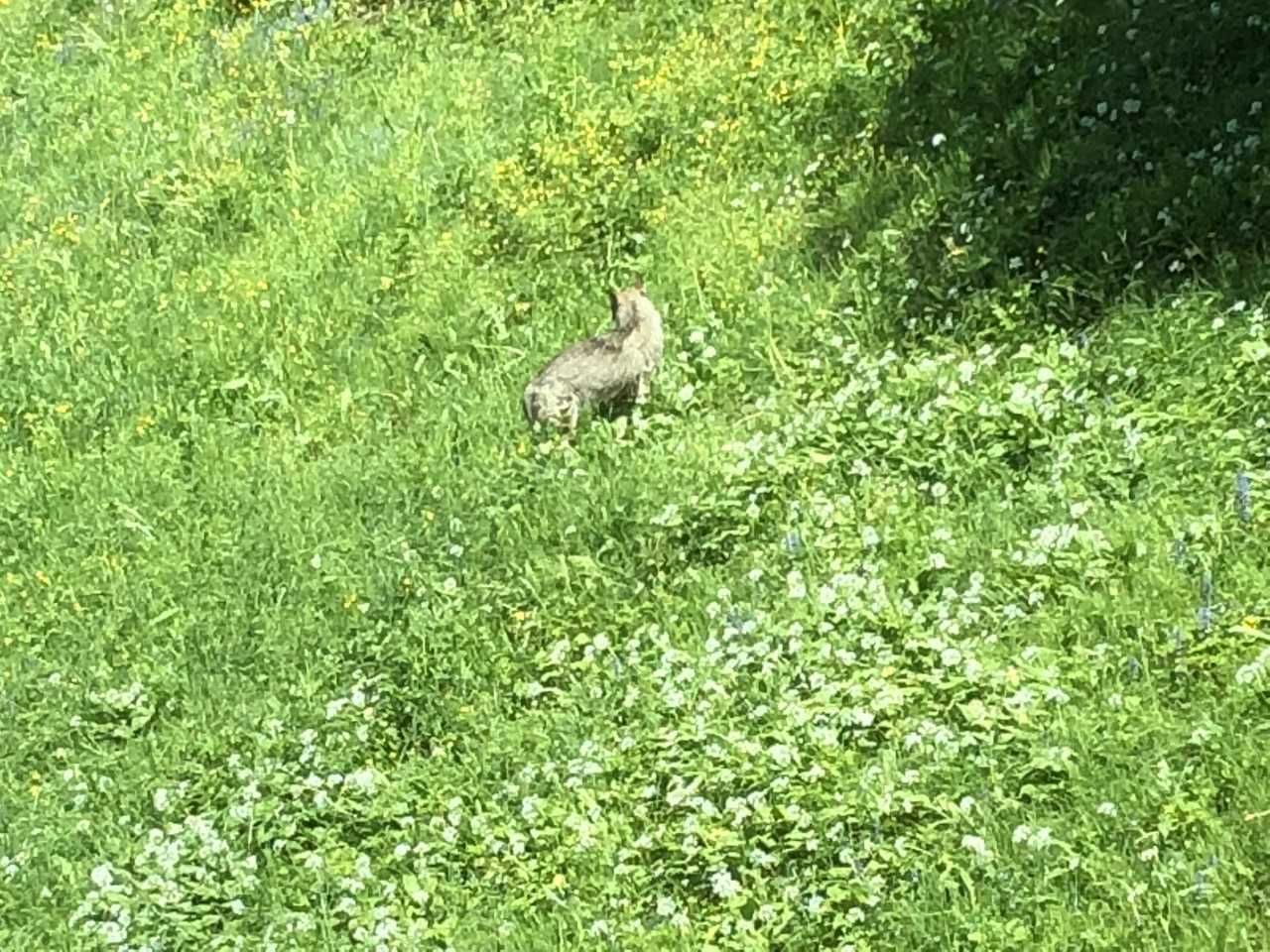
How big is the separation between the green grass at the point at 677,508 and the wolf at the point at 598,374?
13 centimetres

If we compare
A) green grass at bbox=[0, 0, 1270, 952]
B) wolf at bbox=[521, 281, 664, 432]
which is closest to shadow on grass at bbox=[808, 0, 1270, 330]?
green grass at bbox=[0, 0, 1270, 952]

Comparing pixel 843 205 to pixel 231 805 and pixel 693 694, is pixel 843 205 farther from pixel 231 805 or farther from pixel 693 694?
pixel 231 805

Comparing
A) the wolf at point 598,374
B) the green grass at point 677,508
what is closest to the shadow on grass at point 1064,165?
the green grass at point 677,508

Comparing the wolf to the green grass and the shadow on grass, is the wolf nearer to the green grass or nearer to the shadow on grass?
the green grass

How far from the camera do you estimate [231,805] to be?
624 cm

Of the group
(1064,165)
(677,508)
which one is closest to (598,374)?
(677,508)

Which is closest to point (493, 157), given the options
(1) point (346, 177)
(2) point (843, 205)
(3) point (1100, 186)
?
(1) point (346, 177)

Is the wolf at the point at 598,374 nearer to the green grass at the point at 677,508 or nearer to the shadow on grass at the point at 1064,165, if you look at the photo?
the green grass at the point at 677,508

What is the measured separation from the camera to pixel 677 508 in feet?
22.5

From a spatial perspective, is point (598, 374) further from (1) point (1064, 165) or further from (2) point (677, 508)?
(1) point (1064, 165)

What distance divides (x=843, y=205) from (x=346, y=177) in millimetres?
3541

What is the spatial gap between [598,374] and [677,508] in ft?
3.40

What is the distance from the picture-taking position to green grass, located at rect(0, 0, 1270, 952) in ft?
16.3

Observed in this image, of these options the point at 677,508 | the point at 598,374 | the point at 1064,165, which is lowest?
the point at 677,508
